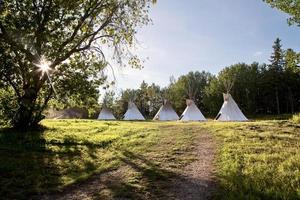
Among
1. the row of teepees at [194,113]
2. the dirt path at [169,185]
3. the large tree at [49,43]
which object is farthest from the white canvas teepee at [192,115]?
the dirt path at [169,185]

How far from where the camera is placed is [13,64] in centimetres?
1770

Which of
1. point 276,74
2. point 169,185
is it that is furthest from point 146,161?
point 276,74

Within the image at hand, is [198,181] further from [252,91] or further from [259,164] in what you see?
[252,91]

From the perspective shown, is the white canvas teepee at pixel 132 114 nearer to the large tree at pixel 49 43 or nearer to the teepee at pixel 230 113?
the teepee at pixel 230 113

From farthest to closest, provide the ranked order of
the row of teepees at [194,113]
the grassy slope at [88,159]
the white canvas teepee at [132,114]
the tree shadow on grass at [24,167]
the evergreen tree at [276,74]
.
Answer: the evergreen tree at [276,74] < the white canvas teepee at [132,114] < the row of teepees at [194,113] < the grassy slope at [88,159] < the tree shadow on grass at [24,167]

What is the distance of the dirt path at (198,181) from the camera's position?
884 centimetres

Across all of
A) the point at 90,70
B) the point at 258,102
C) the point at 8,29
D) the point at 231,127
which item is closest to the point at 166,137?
the point at 231,127

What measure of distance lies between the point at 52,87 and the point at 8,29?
12.6 feet

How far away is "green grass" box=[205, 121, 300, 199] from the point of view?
28.8 ft

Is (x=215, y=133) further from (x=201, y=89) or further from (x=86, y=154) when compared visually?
(x=201, y=89)

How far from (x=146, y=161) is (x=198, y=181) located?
2957 millimetres

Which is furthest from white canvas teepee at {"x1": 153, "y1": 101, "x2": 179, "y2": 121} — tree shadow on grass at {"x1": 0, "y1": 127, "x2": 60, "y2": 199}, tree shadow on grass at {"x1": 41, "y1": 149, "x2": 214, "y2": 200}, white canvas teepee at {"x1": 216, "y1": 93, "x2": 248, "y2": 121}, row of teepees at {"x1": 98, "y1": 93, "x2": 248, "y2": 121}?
tree shadow on grass at {"x1": 41, "y1": 149, "x2": 214, "y2": 200}

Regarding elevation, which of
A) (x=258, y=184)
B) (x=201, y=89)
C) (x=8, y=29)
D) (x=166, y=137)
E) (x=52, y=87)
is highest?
(x=201, y=89)

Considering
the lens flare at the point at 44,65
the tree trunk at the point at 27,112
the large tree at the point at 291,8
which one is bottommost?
the tree trunk at the point at 27,112
